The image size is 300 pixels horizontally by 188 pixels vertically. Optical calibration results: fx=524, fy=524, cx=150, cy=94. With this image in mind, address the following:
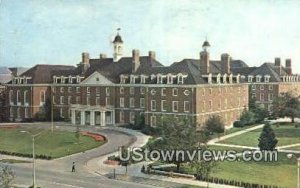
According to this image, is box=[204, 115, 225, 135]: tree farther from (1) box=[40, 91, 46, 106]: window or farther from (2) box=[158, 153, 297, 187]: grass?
(1) box=[40, 91, 46, 106]: window

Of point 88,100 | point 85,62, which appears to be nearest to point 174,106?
point 88,100

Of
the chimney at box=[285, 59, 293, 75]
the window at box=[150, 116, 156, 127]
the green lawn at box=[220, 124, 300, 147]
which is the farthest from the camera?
the chimney at box=[285, 59, 293, 75]

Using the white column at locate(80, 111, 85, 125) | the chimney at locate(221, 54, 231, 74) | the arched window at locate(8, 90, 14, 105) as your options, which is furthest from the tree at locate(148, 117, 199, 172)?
the arched window at locate(8, 90, 14, 105)

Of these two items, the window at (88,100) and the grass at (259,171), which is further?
the window at (88,100)

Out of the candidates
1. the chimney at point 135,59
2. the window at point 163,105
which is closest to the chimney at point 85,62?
the chimney at point 135,59

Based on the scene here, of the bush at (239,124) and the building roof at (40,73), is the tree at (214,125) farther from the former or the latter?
the building roof at (40,73)

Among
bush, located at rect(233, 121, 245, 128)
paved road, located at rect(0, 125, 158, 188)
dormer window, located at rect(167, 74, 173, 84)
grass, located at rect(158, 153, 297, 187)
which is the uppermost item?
dormer window, located at rect(167, 74, 173, 84)

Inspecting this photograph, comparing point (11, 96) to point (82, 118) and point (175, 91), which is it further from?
point (175, 91)
